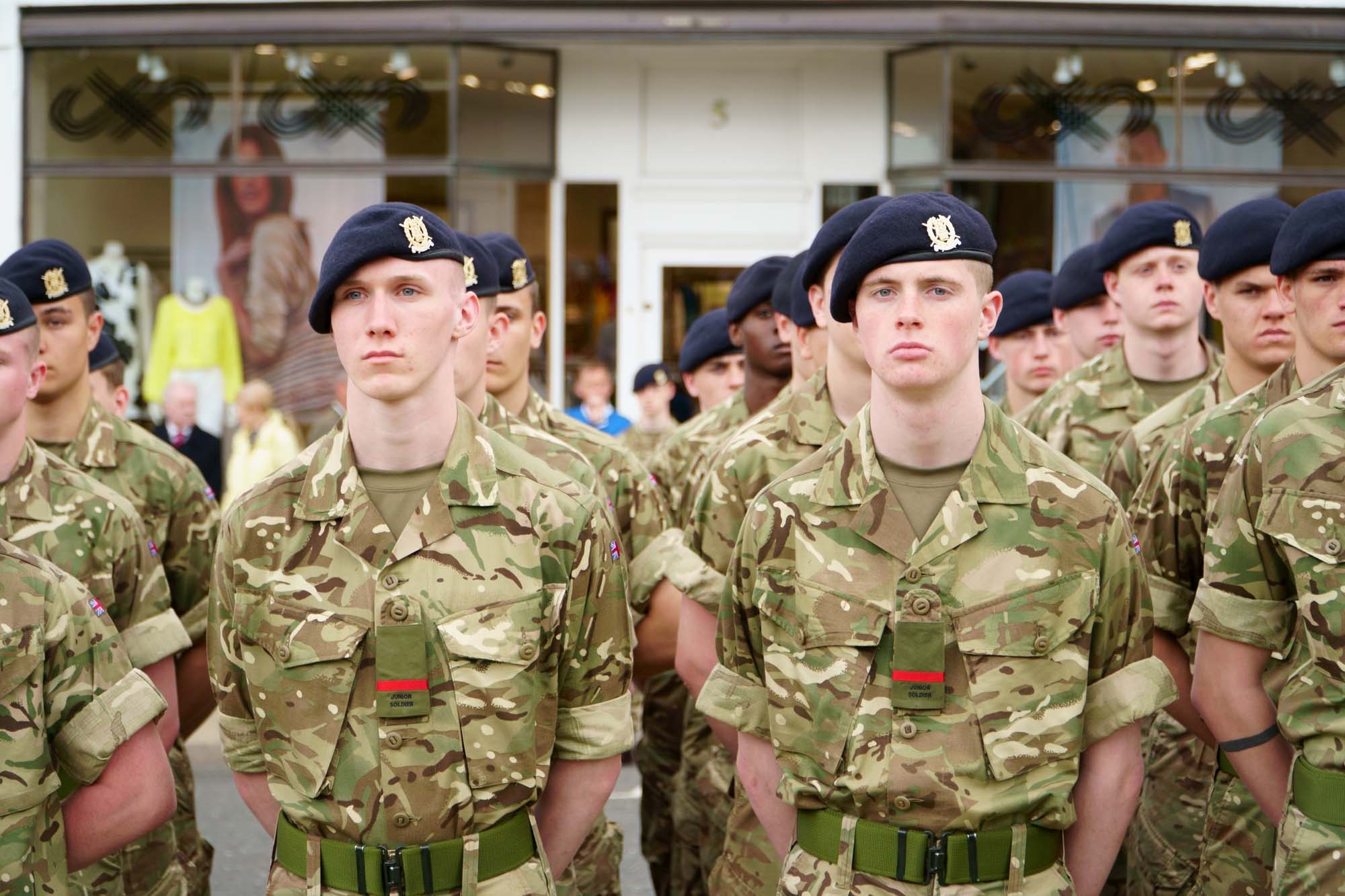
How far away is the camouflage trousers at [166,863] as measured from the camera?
15.0 feet

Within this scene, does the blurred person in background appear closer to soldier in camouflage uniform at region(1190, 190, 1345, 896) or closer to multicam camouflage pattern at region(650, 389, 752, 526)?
multicam camouflage pattern at region(650, 389, 752, 526)

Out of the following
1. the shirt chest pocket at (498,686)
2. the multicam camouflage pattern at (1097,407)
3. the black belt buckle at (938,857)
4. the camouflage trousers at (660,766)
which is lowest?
the camouflage trousers at (660,766)

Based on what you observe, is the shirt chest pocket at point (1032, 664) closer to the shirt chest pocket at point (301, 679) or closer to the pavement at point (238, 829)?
the shirt chest pocket at point (301, 679)

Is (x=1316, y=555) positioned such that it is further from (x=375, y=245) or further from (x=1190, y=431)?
(x=375, y=245)

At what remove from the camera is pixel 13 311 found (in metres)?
4.27

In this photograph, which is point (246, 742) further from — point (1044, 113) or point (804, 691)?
point (1044, 113)

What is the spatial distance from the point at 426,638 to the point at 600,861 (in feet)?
7.21

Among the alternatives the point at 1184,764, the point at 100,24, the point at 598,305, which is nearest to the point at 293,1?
the point at 100,24

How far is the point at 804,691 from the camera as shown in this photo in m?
3.63

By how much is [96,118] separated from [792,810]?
41.9 feet

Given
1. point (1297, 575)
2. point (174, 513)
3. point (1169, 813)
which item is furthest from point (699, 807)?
point (1297, 575)

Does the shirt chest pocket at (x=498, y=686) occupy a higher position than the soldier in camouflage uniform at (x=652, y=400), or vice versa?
the soldier in camouflage uniform at (x=652, y=400)

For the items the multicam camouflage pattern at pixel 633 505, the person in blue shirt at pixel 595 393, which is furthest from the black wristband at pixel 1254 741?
the person in blue shirt at pixel 595 393

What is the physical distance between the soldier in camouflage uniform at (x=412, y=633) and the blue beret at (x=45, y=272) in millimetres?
2189
